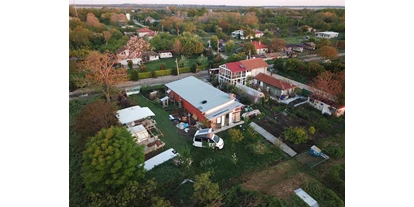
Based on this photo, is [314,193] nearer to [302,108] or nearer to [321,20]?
[302,108]

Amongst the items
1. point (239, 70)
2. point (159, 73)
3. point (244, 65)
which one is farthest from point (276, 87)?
point (159, 73)

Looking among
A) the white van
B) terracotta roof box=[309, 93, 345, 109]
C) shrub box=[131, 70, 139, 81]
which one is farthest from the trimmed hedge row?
the white van

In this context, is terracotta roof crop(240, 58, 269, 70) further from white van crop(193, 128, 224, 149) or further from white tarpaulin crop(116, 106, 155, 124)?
white tarpaulin crop(116, 106, 155, 124)

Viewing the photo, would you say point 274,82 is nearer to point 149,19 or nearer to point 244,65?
point 244,65

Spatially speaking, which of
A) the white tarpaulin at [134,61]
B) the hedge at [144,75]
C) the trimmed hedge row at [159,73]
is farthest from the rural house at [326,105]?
the white tarpaulin at [134,61]
